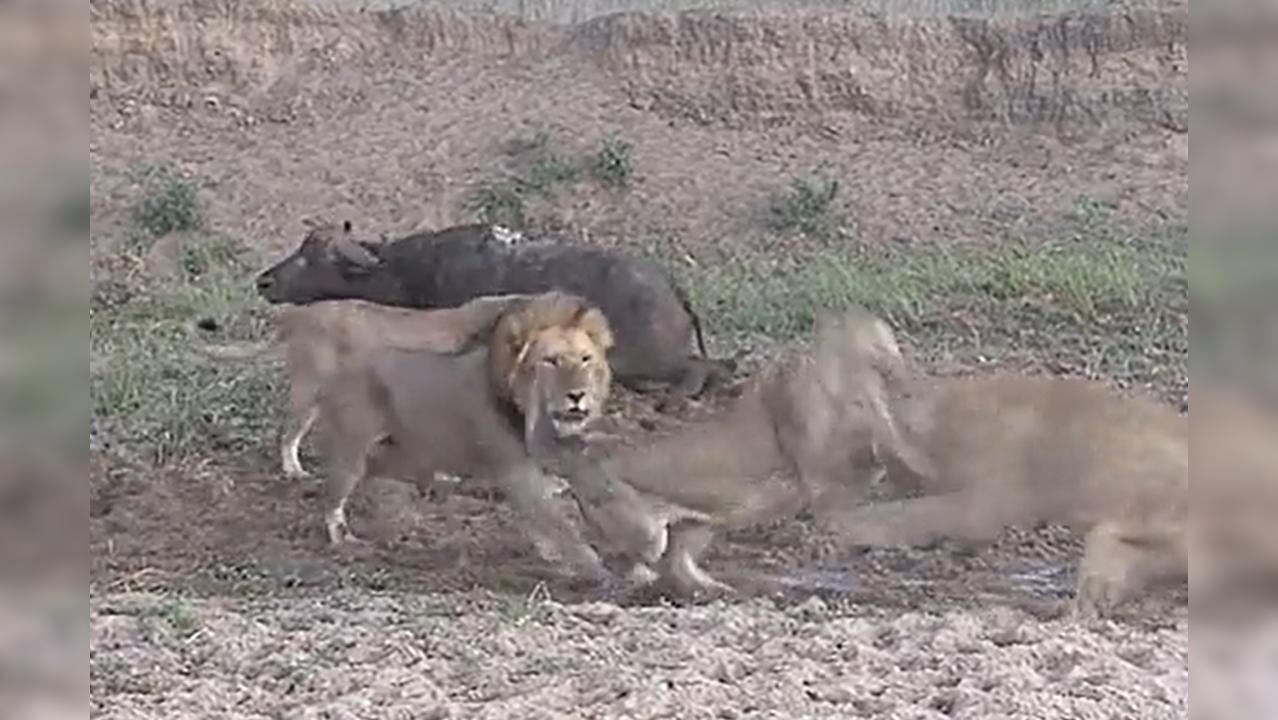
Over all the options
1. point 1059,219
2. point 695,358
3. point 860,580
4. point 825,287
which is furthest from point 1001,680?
point 1059,219

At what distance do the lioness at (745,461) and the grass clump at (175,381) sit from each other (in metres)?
1.90

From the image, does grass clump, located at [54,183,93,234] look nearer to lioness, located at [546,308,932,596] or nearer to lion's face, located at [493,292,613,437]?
lioness, located at [546,308,932,596]

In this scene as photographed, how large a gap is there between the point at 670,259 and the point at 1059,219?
3.28 meters

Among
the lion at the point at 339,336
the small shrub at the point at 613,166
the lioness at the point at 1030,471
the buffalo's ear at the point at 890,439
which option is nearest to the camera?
the lioness at the point at 1030,471

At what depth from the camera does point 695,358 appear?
11062 mm

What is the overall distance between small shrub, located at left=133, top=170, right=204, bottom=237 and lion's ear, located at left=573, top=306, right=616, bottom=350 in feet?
33.0

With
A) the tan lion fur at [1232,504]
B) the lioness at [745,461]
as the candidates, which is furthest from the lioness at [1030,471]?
the tan lion fur at [1232,504]

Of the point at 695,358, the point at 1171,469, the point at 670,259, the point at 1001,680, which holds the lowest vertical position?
the point at 670,259

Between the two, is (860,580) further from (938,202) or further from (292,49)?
(292,49)

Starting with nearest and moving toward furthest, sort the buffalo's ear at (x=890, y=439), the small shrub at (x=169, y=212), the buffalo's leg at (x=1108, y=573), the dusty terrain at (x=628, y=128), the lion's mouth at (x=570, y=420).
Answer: the buffalo's leg at (x=1108, y=573) → the lion's mouth at (x=570, y=420) → the buffalo's ear at (x=890, y=439) → the dusty terrain at (x=628, y=128) → the small shrub at (x=169, y=212)

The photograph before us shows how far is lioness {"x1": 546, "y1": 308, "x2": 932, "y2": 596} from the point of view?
24.5ft

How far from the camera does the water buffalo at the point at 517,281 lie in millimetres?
11023

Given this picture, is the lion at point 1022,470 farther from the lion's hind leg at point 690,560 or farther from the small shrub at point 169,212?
the small shrub at point 169,212

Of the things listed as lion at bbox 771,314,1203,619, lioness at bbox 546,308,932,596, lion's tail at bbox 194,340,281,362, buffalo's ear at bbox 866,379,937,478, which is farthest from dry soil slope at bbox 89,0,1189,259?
lion at bbox 771,314,1203,619
